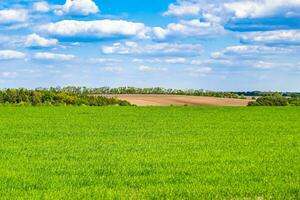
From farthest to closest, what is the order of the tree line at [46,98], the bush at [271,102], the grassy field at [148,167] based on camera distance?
the bush at [271,102] < the tree line at [46,98] < the grassy field at [148,167]

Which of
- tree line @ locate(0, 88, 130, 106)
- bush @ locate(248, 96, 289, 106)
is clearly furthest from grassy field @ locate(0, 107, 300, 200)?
bush @ locate(248, 96, 289, 106)

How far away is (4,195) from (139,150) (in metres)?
9.40

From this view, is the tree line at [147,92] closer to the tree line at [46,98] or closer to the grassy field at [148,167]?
the tree line at [46,98]

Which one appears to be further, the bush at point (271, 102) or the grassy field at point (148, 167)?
the bush at point (271, 102)

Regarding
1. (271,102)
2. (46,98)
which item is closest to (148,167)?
(46,98)

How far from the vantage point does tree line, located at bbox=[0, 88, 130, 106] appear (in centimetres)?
7462

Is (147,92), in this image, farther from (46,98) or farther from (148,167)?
(148,167)

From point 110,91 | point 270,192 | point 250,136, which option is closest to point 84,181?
point 270,192

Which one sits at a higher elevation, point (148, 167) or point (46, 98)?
point (46, 98)

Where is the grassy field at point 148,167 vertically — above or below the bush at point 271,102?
below

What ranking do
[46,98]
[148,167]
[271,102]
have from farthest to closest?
[271,102] < [46,98] < [148,167]

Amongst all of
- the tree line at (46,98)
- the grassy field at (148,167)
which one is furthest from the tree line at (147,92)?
the grassy field at (148,167)

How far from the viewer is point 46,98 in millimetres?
75812

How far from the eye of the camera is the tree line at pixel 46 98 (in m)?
74.6
